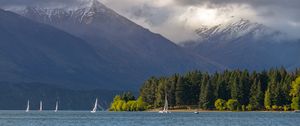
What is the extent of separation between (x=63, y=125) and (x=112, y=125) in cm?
948

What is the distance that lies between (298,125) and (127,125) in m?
32.0

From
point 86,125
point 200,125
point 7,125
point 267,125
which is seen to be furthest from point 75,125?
point 267,125

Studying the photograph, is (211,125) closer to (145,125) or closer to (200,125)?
(200,125)

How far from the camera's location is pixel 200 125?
15600 centimetres

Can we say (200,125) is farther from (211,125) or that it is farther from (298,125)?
(298,125)

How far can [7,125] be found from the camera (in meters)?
158

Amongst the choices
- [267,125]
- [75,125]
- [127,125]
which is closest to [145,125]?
[127,125]

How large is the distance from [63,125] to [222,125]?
100 feet

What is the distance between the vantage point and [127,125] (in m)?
157

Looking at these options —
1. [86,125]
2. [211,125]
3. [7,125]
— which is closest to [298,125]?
[211,125]

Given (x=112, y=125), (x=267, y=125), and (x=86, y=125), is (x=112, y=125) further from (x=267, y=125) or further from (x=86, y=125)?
(x=267, y=125)

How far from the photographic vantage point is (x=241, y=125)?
5955 inches

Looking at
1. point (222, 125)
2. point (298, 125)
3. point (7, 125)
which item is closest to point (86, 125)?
point (7, 125)

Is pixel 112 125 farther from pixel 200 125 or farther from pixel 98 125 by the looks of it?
pixel 200 125
